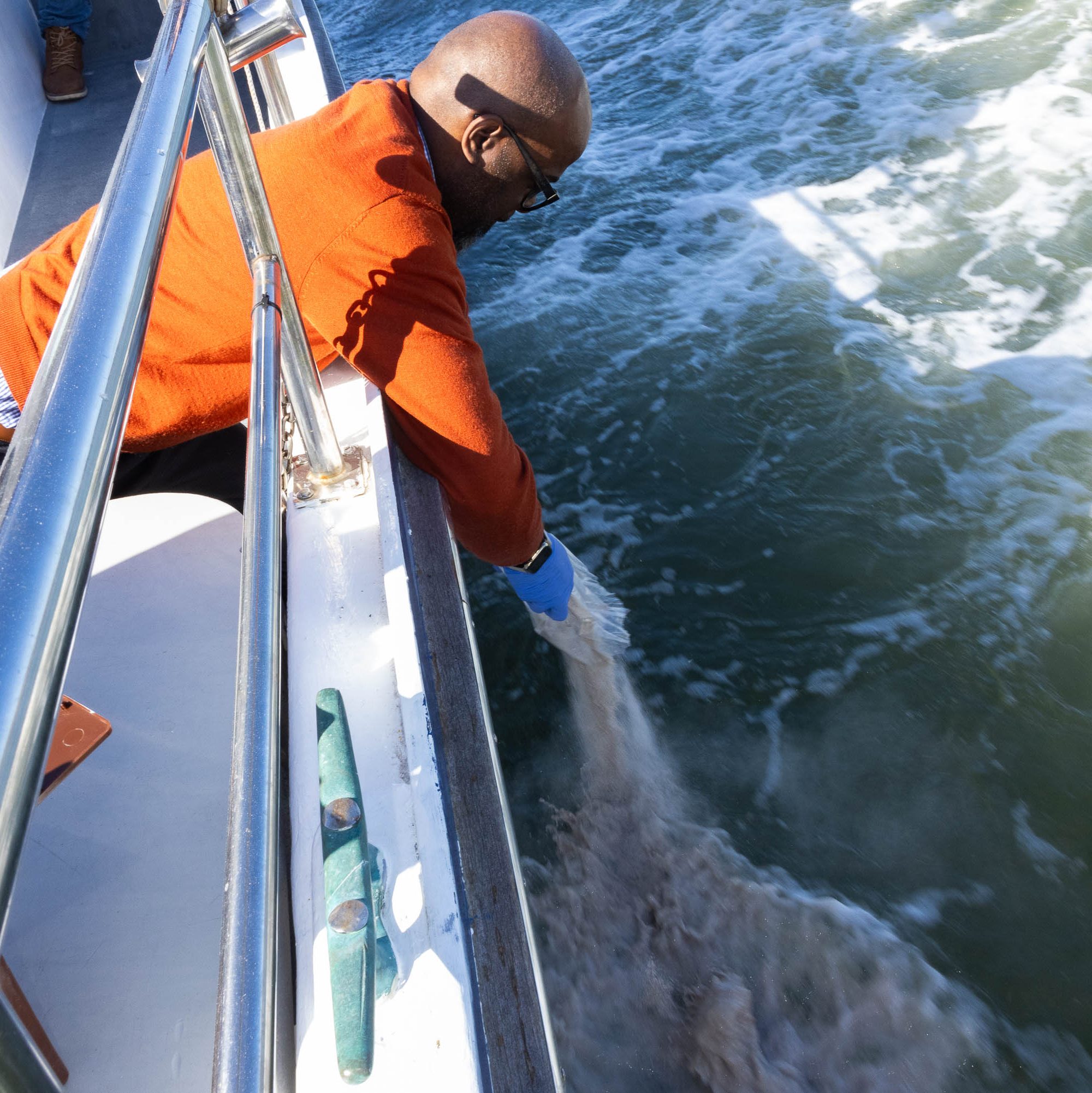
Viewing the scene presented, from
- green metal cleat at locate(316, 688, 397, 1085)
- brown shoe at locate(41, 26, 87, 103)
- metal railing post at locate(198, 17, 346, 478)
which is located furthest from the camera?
brown shoe at locate(41, 26, 87, 103)

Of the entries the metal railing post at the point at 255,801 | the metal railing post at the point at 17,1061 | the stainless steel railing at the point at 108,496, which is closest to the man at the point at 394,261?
the stainless steel railing at the point at 108,496

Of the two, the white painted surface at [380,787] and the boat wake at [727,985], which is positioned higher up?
the white painted surface at [380,787]

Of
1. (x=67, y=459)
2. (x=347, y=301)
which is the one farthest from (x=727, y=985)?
(x=67, y=459)

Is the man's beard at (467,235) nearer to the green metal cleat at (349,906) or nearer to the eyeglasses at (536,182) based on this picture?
the eyeglasses at (536,182)

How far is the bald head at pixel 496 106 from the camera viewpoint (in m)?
1.41

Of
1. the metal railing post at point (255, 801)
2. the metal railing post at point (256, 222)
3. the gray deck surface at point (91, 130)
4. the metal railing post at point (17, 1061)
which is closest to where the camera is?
the metal railing post at point (17, 1061)

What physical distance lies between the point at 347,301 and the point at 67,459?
902mm

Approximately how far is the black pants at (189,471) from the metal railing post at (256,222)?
0.46 m

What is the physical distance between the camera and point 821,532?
2.67 meters

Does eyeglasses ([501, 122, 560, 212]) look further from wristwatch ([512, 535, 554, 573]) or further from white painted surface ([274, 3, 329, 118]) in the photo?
white painted surface ([274, 3, 329, 118])

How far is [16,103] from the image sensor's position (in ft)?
11.2

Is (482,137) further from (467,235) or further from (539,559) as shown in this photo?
(539,559)

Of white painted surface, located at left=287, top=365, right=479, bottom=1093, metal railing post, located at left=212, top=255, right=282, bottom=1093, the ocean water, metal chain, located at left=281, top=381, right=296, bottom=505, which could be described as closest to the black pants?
metal chain, located at left=281, top=381, right=296, bottom=505

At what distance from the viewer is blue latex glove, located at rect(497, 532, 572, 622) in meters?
1.79
